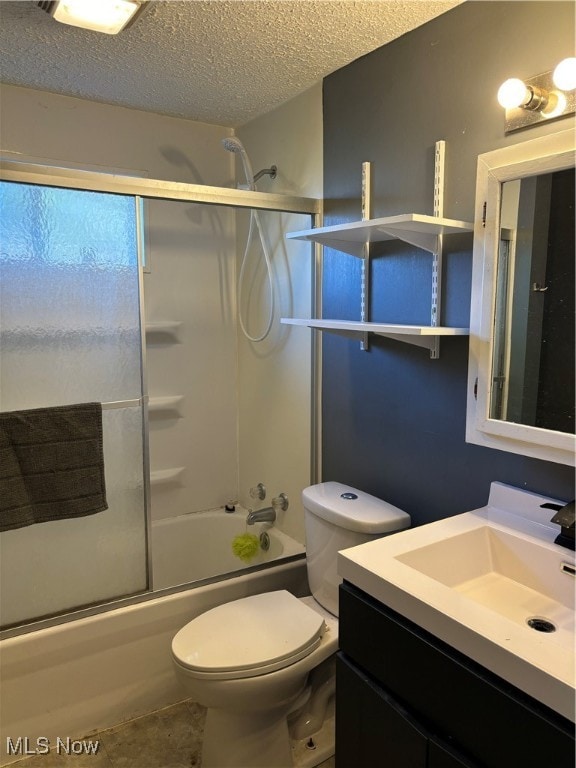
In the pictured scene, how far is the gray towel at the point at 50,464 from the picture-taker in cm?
175

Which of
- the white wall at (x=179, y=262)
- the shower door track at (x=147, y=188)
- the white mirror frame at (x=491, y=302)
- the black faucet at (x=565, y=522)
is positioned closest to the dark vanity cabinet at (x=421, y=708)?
the black faucet at (x=565, y=522)

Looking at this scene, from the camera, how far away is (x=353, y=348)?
210cm

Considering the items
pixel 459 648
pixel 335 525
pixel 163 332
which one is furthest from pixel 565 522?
pixel 163 332

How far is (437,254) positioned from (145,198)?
987mm

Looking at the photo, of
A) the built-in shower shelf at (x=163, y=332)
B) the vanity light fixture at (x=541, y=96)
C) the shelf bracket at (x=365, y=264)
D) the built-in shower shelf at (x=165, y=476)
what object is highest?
the vanity light fixture at (x=541, y=96)

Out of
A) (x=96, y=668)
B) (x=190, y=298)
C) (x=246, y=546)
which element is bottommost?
(x=96, y=668)

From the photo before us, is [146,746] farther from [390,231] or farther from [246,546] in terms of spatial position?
[390,231]

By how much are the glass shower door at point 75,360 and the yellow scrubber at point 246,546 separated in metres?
0.64

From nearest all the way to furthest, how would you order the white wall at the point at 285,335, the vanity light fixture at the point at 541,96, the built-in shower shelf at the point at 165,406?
the vanity light fixture at the point at 541,96, the white wall at the point at 285,335, the built-in shower shelf at the point at 165,406

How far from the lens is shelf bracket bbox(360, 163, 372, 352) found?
1962 mm

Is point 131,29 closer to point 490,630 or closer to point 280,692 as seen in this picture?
point 490,630

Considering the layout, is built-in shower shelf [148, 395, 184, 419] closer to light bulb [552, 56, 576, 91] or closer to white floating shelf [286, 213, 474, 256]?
white floating shelf [286, 213, 474, 256]

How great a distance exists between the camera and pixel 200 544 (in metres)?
2.84

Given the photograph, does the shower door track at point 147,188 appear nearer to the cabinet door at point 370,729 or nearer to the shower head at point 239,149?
the shower head at point 239,149
